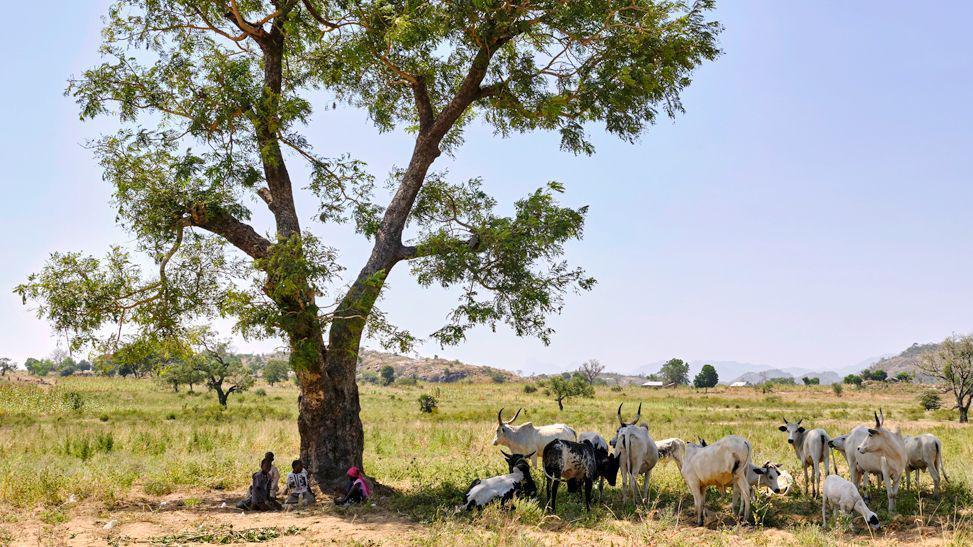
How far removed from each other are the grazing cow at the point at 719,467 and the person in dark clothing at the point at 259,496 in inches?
269

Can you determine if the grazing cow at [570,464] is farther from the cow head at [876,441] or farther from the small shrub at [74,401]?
the small shrub at [74,401]

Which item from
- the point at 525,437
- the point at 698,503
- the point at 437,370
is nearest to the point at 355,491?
the point at 525,437

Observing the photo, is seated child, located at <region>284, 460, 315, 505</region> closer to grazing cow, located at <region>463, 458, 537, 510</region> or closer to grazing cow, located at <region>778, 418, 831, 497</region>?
grazing cow, located at <region>463, 458, 537, 510</region>

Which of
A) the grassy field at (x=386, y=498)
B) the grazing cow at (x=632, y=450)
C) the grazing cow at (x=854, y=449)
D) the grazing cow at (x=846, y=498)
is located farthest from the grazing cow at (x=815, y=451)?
the grazing cow at (x=632, y=450)

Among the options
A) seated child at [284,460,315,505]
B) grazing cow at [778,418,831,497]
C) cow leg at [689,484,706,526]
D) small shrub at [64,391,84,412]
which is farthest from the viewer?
small shrub at [64,391,84,412]

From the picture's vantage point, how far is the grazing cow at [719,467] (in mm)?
9656

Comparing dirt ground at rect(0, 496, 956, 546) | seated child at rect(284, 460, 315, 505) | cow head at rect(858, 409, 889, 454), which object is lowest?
dirt ground at rect(0, 496, 956, 546)

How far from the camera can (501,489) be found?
10.7 metres

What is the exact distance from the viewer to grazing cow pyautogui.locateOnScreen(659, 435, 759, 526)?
9.66 m

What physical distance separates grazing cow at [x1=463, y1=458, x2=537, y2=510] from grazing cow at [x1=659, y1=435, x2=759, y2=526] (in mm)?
2574

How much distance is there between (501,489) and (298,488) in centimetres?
383

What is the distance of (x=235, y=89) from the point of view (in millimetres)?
13164

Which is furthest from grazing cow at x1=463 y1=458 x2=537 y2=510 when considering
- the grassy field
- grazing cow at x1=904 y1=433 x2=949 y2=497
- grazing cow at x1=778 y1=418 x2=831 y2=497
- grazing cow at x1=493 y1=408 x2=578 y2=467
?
grazing cow at x1=904 y1=433 x2=949 y2=497

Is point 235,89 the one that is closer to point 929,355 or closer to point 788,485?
point 788,485
